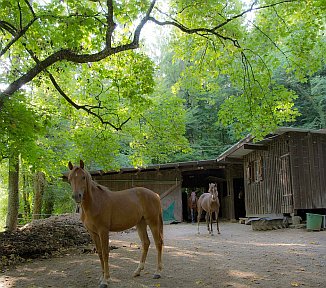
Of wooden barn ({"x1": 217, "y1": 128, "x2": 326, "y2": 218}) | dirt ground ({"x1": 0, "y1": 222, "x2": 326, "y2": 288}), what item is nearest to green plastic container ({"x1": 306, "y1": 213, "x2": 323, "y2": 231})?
wooden barn ({"x1": 217, "y1": 128, "x2": 326, "y2": 218})

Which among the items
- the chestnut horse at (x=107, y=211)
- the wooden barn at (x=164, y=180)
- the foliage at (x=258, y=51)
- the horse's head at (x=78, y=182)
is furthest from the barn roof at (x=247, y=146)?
the horse's head at (x=78, y=182)

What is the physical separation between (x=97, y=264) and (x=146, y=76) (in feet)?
17.2

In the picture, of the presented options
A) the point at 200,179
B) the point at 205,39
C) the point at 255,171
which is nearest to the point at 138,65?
the point at 205,39

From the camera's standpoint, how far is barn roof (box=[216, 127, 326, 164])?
49.7 feet

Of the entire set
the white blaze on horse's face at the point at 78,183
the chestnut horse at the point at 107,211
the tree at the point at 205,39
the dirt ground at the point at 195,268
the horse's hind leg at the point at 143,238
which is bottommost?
the dirt ground at the point at 195,268

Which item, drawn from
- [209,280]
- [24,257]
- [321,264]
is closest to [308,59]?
[321,264]

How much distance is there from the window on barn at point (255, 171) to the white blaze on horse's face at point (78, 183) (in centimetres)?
1477

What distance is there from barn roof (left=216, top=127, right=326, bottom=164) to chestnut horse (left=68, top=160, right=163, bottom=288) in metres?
9.28

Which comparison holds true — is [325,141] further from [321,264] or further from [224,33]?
[321,264]

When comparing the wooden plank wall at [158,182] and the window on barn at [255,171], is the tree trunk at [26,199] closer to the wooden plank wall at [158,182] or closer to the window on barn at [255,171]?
the wooden plank wall at [158,182]

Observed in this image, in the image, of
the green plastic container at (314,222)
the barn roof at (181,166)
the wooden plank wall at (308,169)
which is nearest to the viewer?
the green plastic container at (314,222)

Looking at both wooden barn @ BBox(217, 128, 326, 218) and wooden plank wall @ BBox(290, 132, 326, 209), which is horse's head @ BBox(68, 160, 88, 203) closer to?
wooden barn @ BBox(217, 128, 326, 218)

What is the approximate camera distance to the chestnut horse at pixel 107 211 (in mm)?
6062

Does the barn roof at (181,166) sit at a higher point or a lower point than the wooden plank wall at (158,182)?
higher
